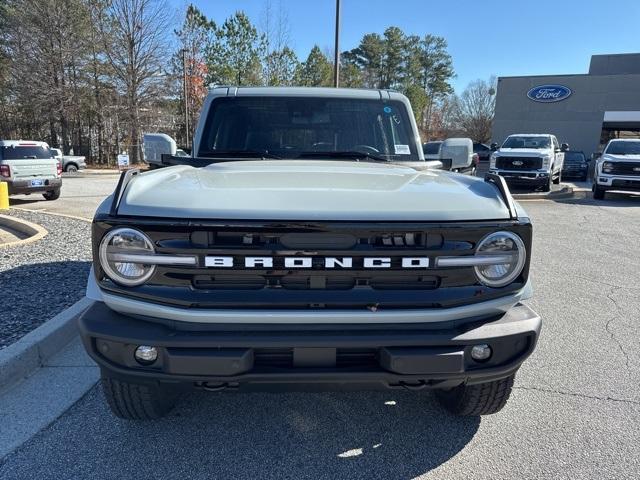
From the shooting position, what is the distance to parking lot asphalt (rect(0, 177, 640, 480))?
2.37 meters

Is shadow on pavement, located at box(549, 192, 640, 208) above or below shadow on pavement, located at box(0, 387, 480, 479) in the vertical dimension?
below

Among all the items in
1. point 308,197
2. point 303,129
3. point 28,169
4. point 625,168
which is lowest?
point 28,169

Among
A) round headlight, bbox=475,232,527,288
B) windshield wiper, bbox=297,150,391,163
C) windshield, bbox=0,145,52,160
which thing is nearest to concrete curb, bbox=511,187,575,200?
windshield wiper, bbox=297,150,391,163

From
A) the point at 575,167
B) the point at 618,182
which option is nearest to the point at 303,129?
the point at 618,182

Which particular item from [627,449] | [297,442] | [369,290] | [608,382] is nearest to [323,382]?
[369,290]

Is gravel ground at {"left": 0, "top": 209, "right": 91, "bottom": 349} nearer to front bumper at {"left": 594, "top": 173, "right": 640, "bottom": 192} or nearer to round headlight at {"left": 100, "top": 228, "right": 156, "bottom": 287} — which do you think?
round headlight at {"left": 100, "top": 228, "right": 156, "bottom": 287}

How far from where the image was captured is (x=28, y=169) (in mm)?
12164

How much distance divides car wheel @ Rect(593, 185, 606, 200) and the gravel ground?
1490 centimetres

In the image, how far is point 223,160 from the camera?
3.34 metres

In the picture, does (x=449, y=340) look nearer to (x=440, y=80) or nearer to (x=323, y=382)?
(x=323, y=382)

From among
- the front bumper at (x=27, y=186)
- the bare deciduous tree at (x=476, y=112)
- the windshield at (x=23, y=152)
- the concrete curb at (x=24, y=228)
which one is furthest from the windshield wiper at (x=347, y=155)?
the bare deciduous tree at (x=476, y=112)

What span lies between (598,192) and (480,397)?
15285mm

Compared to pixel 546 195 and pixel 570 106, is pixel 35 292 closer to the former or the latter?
pixel 546 195

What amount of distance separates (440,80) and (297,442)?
69.8 metres
